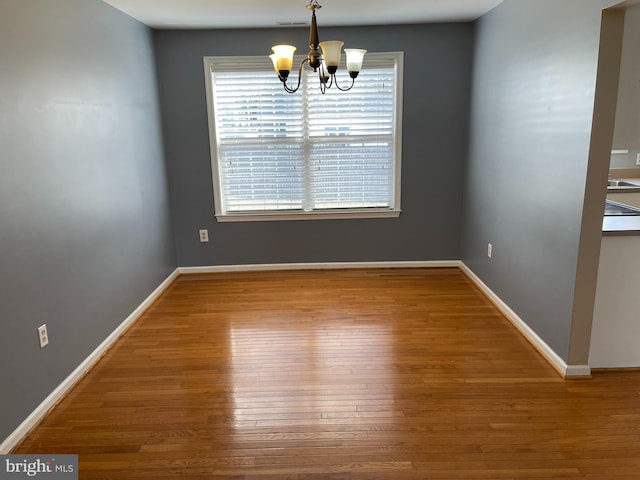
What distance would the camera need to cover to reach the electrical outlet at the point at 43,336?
2.33 metres

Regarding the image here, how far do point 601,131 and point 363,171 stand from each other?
2.41 metres

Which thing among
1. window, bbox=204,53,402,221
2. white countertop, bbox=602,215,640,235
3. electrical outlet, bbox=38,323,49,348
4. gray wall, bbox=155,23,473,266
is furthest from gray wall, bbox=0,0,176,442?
white countertop, bbox=602,215,640,235

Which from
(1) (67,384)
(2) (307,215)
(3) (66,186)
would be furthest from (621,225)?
(1) (67,384)

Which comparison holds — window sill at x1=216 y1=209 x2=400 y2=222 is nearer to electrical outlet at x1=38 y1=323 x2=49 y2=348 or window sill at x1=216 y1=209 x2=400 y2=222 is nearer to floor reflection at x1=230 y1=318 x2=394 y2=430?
floor reflection at x1=230 y1=318 x2=394 y2=430

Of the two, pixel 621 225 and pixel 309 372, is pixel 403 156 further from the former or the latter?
pixel 309 372

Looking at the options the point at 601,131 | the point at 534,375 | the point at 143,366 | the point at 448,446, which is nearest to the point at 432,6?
the point at 601,131

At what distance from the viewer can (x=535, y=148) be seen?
2922 millimetres

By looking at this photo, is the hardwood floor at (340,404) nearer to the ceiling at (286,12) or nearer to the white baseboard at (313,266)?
the white baseboard at (313,266)

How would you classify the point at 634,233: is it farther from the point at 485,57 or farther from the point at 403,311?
the point at 485,57

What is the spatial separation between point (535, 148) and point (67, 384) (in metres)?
3.25

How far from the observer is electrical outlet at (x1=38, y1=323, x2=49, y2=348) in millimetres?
2328

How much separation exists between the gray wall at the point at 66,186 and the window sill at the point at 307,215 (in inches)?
37.4

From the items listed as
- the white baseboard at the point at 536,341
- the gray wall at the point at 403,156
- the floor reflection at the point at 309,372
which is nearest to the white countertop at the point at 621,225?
the white baseboard at the point at 536,341

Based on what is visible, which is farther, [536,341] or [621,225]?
[536,341]
